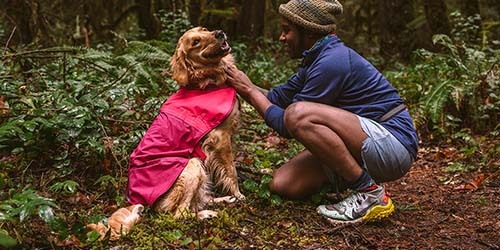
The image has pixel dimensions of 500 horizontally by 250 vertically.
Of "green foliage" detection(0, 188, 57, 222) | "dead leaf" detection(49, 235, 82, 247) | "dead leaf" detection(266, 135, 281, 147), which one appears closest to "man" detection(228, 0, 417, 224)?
"dead leaf" detection(49, 235, 82, 247)

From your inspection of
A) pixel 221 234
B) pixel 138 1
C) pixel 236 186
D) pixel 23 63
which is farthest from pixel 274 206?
pixel 138 1

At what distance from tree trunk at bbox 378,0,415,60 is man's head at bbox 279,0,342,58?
28.9 ft

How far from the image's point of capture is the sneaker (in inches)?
161

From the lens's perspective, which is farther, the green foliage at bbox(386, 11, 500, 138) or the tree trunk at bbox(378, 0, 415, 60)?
the tree trunk at bbox(378, 0, 415, 60)

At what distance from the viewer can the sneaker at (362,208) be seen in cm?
409

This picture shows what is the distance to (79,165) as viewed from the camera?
200 inches

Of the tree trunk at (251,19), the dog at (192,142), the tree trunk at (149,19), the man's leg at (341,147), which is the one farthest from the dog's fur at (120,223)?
the tree trunk at (149,19)

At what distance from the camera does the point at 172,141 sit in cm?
421

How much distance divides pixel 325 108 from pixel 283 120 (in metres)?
0.36

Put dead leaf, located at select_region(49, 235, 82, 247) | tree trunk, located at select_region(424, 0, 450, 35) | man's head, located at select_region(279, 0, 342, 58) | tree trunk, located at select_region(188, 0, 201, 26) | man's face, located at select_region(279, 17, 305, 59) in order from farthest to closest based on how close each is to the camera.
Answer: tree trunk, located at select_region(188, 0, 201, 26) → tree trunk, located at select_region(424, 0, 450, 35) → man's face, located at select_region(279, 17, 305, 59) → man's head, located at select_region(279, 0, 342, 58) → dead leaf, located at select_region(49, 235, 82, 247)

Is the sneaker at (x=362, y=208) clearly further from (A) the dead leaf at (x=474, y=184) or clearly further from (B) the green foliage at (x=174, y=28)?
(B) the green foliage at (x=174, y=28)

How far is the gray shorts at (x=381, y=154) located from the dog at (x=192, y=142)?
111cm

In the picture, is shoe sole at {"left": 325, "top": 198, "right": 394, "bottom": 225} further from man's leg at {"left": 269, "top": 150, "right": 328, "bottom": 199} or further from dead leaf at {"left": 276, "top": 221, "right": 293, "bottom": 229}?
man's leg at {"left": 269, "top": 150, "right": 328, "bottom": 199}

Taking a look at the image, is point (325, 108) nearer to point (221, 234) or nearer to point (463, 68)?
point (221, 234)
